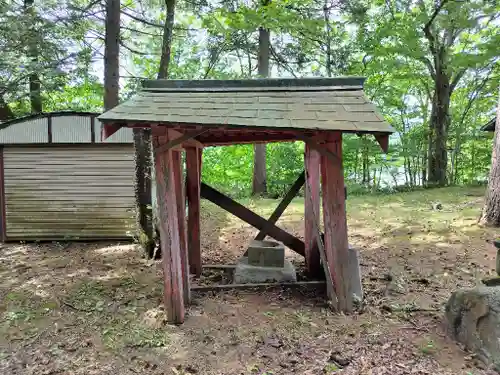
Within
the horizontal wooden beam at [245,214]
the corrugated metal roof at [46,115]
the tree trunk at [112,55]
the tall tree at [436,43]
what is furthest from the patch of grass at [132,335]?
the tall tree at [436,43]

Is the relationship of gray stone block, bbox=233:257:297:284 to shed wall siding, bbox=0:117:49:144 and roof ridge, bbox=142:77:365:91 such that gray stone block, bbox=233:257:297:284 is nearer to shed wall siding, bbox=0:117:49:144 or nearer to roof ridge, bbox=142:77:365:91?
roof ridge, bbox=142:77:365:91

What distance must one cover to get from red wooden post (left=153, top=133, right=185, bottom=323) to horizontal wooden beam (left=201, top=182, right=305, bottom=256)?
1445 millimetres

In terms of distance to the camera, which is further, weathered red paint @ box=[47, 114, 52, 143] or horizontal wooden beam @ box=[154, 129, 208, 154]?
weathered red paint @ box=[47, 114, 52, 143]

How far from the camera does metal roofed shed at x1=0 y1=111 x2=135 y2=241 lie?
7156 mm

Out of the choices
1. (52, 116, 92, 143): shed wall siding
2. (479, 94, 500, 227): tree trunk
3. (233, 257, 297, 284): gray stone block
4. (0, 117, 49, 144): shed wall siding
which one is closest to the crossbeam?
(233, 257, 297, 284): gray stone block

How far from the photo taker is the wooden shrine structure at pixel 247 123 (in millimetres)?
3242

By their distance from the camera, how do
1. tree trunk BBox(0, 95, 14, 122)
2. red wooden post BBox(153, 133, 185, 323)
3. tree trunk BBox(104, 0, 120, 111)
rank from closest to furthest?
red wooden post BBox(153, 133, 185, 323), tree trunk BBox(104, 0, 120, 111), tree trunk BBox(0, 95, 14, 122)

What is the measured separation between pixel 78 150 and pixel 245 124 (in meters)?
5.32

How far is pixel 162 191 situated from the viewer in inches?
142

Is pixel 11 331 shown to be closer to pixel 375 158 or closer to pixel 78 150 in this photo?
pixel 78 150

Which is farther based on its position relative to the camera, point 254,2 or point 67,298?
point 254,2

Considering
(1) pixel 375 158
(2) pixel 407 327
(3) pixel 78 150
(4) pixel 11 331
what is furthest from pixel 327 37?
(4) pixel 11 331

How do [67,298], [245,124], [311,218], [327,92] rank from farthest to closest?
1. [311,218]
2. [67,298]
3. [327,92]
4. [245,124]

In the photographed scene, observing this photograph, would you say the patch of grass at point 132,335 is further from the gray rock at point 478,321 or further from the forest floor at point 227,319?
the gray rock at point 478,321
